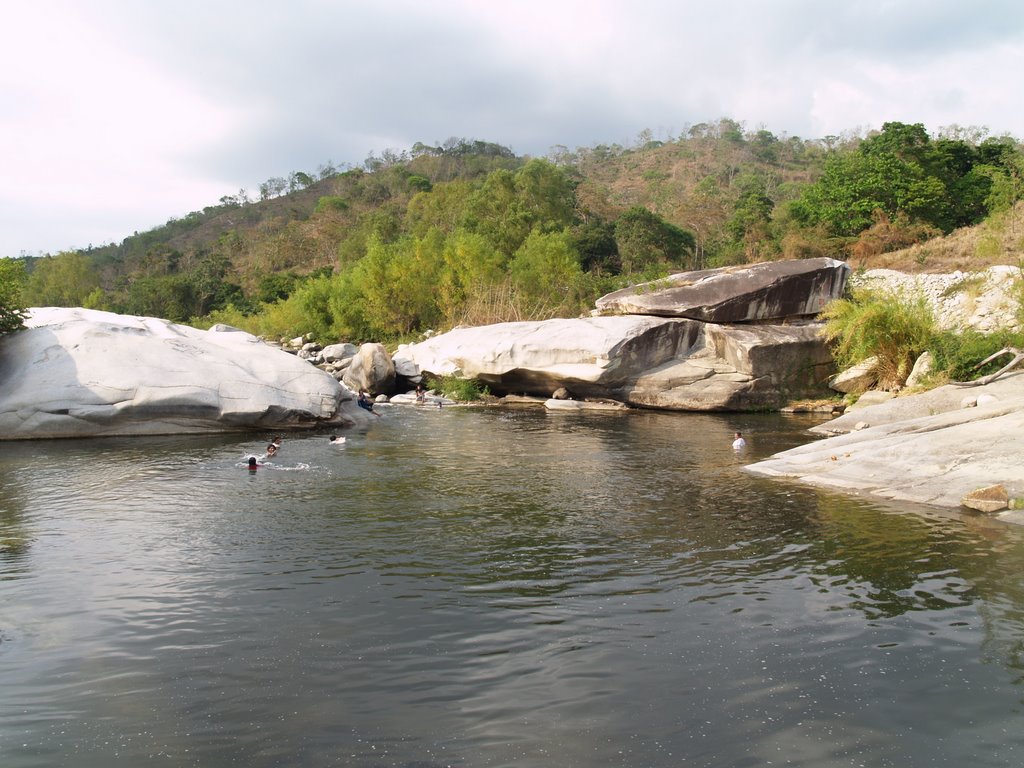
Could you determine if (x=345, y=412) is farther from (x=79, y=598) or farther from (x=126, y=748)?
(x=126, y=748)

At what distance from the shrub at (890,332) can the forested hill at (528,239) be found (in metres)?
7.64

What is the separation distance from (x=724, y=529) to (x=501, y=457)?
750cm

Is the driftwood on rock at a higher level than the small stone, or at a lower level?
higher

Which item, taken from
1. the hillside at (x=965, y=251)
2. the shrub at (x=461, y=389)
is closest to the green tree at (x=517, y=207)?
the shrub at (x=461, y=389)

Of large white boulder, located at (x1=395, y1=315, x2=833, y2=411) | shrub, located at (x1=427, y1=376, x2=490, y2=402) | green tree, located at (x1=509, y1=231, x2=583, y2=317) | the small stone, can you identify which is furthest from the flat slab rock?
the small stone

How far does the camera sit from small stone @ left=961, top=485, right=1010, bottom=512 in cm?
1166

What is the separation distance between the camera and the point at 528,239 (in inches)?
1747

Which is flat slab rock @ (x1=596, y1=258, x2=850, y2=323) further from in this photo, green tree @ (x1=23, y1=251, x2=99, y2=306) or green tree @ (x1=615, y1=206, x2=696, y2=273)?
green tree @ (x1=23, y1=251, x2=99, y2=306)

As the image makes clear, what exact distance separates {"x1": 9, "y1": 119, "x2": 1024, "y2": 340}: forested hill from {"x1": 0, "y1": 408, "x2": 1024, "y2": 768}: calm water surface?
24608 millimetres

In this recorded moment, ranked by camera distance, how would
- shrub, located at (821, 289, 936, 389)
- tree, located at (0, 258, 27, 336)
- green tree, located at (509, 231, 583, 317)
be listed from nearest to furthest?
1. tree, located at (0, 258, 27, 336)
2. shrub, located at (821, 289, 936, 389)
3. green tree, located at (509, 231, 583, 317)

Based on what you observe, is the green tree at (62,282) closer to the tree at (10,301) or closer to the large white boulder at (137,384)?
the tree at (10,301)

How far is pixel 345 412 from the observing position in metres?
24.2

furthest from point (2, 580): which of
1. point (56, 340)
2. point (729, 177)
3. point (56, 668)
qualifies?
point (729, 177)

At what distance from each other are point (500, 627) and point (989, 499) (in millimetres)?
8883
